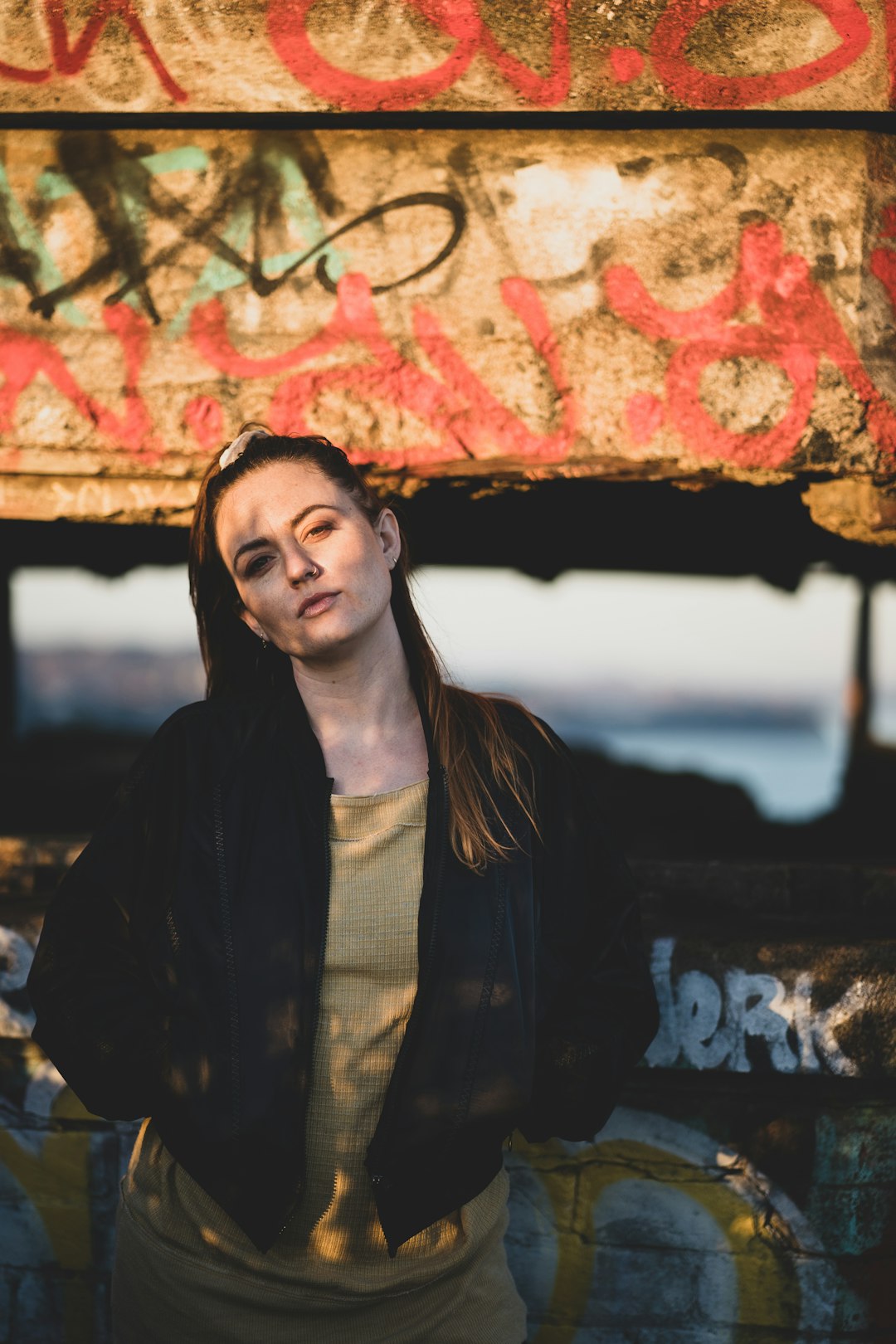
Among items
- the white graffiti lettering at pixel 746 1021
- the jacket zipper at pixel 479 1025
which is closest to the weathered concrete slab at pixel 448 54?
the jacket zipper at pixel 479 1025

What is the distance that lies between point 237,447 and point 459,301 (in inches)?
32.7

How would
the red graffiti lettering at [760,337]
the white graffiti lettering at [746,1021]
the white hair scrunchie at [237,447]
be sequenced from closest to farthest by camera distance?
1. the white hair scrunchie at [237,447]
2. the white graffiti lettering at [746,1021]
3. the red graffiti lettering at [760,337]

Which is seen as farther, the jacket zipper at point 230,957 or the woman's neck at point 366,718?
the woman's neck at point 366,718

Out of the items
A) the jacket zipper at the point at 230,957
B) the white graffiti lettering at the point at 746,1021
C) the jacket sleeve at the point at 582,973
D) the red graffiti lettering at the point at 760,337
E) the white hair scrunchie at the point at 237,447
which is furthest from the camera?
the red graffiti lettering at the point at 760,337

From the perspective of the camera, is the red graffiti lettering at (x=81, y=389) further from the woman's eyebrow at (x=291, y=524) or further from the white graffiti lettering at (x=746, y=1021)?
the white graffiti lettering at (x=746, y=1021)

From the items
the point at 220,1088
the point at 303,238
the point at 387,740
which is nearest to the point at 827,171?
the point at 303,238

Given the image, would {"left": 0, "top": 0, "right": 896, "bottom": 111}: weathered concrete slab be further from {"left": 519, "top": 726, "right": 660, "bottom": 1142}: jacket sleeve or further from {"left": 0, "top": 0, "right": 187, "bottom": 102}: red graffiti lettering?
{"left": 519, "top": 726, "right": 660, "bottom": 1142}: jacket sleeve

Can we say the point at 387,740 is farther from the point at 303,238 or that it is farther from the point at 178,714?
the point at 303,238

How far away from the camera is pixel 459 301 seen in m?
2.37

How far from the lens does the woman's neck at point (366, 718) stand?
175 cm

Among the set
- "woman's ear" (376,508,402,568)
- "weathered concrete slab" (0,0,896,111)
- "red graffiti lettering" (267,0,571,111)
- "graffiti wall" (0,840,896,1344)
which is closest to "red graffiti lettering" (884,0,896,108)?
"weathered concrete slab" (0,0,896,111)

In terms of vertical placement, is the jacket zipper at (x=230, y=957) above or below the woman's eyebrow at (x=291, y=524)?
below

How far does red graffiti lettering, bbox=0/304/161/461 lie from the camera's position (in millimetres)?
2414

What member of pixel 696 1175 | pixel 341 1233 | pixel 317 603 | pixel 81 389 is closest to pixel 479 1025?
pixel 341 1233
